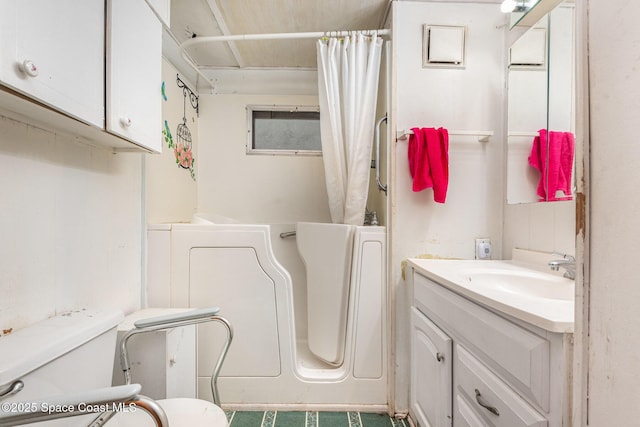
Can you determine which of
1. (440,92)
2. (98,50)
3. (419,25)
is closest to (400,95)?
(440,92)

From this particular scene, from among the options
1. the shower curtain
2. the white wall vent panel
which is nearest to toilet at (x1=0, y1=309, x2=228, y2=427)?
the shower curtain

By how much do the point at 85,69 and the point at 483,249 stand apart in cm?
183

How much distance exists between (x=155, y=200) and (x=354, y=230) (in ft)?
3.79

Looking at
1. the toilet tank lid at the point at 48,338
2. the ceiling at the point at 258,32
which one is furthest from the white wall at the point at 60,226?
the ceiling at the point at 258,32

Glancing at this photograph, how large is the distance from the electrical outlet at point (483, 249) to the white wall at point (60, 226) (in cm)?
177

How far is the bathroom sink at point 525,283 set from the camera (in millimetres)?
1145

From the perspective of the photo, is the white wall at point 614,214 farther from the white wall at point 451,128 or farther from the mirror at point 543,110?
the white wall at point 451,128

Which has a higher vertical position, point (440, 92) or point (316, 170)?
point (440, 92)

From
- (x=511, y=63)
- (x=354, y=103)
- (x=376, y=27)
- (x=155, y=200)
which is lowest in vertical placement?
(x=155, y=200)

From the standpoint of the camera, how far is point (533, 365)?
736 mm

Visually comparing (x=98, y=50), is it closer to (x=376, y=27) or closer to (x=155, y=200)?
(x=155, y=200)

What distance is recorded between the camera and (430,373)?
1334 mm

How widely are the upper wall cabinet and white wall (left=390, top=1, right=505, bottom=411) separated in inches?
46.6

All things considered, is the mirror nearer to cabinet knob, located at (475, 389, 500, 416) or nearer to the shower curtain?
the shower curtain
